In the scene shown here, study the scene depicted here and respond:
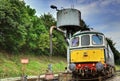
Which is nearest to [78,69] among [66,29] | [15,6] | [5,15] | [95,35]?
[95,35]

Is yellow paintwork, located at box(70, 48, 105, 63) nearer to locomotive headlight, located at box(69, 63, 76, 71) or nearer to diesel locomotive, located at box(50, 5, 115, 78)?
diesel locomotive, located at box(50, 5, 115, 78)

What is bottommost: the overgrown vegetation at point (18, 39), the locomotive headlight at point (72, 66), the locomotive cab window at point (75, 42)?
the locomotive headlight at point (72, 66)

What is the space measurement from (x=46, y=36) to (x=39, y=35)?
58.6 inches

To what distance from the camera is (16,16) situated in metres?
44.3

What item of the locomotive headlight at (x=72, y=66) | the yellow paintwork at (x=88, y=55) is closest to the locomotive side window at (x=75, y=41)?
the yellow paintwork at (x=88, y=55)

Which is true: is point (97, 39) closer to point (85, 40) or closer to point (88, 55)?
point (85, 40)

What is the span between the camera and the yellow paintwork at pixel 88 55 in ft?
71.1

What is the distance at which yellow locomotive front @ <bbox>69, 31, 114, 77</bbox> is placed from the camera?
853 inches

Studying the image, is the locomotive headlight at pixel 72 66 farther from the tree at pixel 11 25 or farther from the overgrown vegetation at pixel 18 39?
the tree at pixel 11 25

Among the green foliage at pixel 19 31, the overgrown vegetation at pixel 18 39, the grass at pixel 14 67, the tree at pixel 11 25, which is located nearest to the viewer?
the grass at pixel 14 67

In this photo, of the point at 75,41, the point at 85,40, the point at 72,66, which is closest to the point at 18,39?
the point at 75,41

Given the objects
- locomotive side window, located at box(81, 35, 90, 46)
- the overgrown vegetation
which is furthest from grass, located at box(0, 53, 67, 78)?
locomotive side window, located at box(81, 35, 90, 46)

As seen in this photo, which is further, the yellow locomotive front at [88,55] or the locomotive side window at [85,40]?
the locomotive side window at [85,40]

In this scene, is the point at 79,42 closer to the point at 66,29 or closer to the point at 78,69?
the point at 78,69
